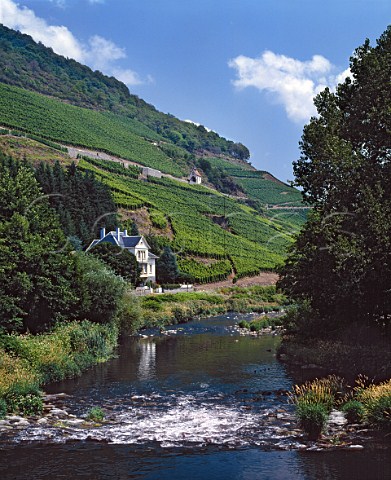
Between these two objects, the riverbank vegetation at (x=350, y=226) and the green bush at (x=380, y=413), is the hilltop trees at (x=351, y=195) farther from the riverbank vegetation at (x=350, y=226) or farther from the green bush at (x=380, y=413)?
the green bush at (x=380, y=413)

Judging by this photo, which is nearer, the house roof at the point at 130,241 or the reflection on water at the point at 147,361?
the reflection on water at the point at 147,361

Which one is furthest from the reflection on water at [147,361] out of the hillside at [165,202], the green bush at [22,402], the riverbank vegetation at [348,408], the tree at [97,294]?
the hillside at [165,202]

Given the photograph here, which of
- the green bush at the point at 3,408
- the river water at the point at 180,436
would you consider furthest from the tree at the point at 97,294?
the green bush at the point at 3,408

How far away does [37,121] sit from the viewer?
6693 inches

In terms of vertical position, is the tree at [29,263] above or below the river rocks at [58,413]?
above

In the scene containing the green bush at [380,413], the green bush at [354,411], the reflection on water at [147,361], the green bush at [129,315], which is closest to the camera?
the green bush at [380,413]

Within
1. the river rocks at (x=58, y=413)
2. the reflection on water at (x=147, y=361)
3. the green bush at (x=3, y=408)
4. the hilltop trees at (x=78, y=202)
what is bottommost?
the river rocks at (x=58, y=413)

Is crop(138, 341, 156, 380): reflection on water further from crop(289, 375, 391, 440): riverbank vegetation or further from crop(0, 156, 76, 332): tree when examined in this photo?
crop(289, 375, 391, 440): riverbank vegetation

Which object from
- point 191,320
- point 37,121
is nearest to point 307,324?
point 191,320

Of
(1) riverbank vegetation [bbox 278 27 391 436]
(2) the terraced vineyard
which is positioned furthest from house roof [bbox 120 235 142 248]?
(1) riverbank vegetation [bbox 278 27 391 436]

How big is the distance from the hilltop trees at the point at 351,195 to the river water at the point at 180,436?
603cm

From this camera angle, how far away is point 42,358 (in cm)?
3189

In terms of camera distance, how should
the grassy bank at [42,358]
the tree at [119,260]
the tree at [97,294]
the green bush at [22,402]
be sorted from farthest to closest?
the tree at [119,260] → the tree at [97,294] → the grassy bank at [42,358] → the green bush at [22,402]

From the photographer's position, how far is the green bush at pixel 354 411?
2291 cm
